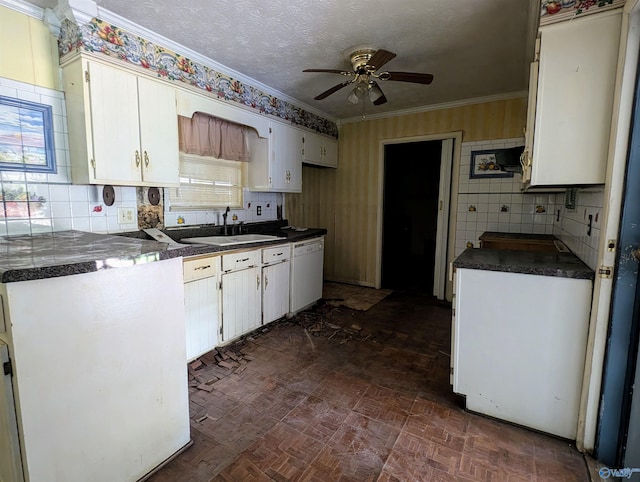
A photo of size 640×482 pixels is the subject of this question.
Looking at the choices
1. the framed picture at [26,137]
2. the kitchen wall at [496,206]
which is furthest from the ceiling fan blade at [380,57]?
the framed picture at [26,137]

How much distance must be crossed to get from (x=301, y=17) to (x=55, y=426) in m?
2.46

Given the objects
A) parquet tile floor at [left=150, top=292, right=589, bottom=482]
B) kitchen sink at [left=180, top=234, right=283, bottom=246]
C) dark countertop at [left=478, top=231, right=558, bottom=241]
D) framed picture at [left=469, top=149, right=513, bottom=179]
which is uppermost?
framed picture at [left=469, top=149, right=513, bottom=179]

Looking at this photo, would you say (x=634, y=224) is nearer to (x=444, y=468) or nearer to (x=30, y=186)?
(x=444, y=468)

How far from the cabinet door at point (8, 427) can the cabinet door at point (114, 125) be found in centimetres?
139

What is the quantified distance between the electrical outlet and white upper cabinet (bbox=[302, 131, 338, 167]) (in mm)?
2089

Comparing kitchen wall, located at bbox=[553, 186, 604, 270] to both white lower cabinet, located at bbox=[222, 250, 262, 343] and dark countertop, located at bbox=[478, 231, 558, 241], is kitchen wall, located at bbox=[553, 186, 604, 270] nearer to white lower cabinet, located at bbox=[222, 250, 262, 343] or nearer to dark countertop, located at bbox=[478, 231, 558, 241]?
dark countertop, located at bbox=[478, 231, 558, 241]

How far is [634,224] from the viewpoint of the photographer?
1.36 meters

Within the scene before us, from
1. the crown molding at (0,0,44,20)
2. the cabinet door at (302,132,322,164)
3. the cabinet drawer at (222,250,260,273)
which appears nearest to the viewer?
the crown molding at (0,0,44,20)

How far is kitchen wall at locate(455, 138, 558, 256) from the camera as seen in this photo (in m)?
3.37

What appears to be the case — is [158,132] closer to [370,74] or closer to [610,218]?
[370,74]

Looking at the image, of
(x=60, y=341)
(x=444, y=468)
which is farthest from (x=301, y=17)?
(x=444, y=468)

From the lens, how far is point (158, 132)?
7.75 feet

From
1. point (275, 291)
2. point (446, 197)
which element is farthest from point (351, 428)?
point (446, 197)

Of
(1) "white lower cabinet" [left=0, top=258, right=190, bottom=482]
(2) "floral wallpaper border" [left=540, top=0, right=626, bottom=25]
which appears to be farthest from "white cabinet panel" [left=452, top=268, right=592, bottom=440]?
(1) "white lower cabinet" [left=0, top=258, right=190, bottom=482]
